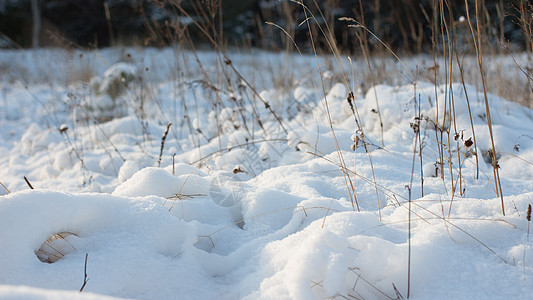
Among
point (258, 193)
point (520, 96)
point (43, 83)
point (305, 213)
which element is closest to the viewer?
point (305, 213)

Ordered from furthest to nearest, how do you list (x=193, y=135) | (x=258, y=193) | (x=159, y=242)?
(x=193, y=135)
(x=258, y=193)
(x=159, y=242)

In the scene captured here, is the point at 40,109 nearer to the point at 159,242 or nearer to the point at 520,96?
the point at 159,242

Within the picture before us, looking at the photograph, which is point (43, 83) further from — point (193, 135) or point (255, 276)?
point (255, 276)

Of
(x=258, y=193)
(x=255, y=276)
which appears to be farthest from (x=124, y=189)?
(x=255, y=276)

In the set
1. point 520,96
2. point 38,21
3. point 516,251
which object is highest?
point 38,21

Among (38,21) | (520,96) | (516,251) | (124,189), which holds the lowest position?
(520,96)

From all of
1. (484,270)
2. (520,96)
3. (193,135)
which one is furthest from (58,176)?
(520,96)

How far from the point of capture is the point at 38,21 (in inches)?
384

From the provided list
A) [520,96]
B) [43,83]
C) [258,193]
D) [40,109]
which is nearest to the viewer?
[258,193]

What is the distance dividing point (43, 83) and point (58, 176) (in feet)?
15.7

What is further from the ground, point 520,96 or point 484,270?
point 484,270

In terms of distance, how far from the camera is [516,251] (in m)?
0.87

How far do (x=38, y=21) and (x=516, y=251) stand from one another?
11.6 metres

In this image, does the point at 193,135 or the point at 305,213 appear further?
the point at 193,135
